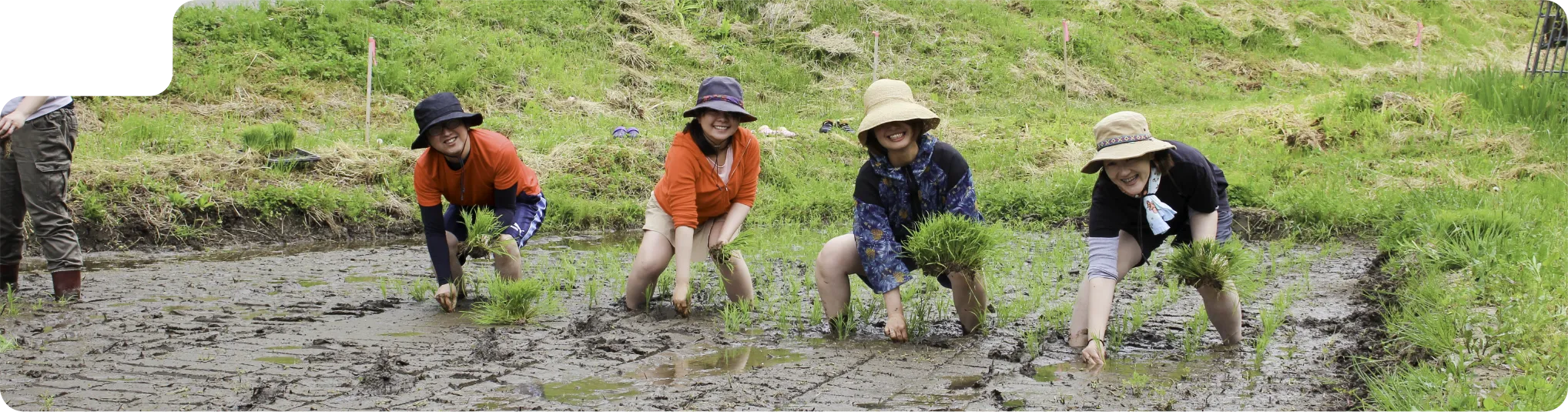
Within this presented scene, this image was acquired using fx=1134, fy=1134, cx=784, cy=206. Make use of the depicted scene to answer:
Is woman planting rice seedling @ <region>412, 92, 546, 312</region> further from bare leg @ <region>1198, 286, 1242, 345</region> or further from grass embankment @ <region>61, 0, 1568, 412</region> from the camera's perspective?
grass embankment @ <region>61, 0, 1568, 412</region>

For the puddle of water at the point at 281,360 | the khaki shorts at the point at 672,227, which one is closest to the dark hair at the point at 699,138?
the khaki shorts at the point at 672,227

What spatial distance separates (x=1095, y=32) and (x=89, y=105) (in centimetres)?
1426

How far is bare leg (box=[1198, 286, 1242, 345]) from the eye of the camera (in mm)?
4199

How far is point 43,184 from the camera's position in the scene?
5.12 meters

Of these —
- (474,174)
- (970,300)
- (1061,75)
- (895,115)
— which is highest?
(1061,75)

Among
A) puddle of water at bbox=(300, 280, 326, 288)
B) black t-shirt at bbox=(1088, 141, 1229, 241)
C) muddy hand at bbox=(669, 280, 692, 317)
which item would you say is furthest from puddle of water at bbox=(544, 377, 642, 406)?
puddle of water at bbox=(300, 280, 326, 288)

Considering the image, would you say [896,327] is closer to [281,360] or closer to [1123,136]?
[1123,136]

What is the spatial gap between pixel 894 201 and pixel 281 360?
239 cm

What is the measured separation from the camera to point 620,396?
147 inches

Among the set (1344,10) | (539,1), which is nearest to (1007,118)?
(539,1)

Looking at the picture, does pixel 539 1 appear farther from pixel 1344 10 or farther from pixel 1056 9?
pixel 1344 10

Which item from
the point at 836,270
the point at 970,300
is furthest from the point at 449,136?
the point at 970,300

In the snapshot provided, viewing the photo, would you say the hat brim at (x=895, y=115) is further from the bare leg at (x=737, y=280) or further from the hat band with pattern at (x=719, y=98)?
the bare leg at (x=737, y=280)

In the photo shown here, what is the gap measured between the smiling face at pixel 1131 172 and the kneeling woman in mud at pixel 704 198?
58.2 inches
